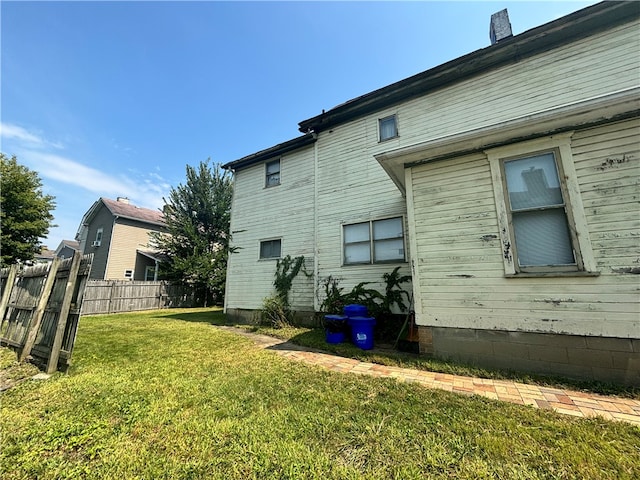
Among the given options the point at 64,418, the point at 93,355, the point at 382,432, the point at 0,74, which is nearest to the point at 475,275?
the point at 382,432

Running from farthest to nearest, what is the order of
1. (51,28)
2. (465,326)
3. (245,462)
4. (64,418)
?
1. (51,28)
2. (465,326)
3. (64,418)
4. (245,462)

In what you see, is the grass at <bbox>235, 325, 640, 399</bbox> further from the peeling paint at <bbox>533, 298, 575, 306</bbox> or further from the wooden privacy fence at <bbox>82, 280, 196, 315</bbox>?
the wooden privacy fence at <bbox>82, 280, 196, 315</bbox>

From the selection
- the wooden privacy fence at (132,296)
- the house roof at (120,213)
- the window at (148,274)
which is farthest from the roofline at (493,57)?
the window at (148,274)

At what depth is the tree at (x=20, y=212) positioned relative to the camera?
15259 mm

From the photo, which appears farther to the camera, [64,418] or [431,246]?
[431,246]

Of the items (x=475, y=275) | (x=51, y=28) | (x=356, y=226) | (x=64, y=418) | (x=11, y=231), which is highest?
(x=51, y=28)

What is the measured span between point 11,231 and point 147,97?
1426 cm

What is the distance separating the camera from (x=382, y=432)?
217cm

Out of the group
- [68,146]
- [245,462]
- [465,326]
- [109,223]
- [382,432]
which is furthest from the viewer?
[109,223]

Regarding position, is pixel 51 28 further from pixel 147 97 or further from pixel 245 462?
pixel 245 462

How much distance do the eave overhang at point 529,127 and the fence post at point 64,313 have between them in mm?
5789

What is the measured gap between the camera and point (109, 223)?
62.3 feet

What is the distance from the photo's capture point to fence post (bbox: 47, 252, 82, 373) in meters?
3.73

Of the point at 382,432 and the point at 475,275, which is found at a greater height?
the point at 475,275
